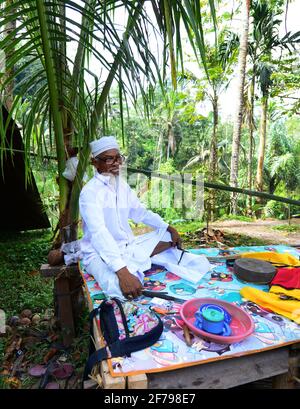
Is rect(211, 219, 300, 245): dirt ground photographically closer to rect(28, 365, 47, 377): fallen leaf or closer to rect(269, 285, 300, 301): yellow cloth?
rect(269, 285, 300, 301): yellow cloth

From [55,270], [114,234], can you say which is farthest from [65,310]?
[114,234]

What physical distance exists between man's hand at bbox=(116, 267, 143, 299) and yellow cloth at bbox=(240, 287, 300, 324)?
708 mm

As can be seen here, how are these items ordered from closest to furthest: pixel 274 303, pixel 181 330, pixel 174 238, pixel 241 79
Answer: pixel 181 330 < pixel 274 303 < pixel 174 238 < pixel 241 79

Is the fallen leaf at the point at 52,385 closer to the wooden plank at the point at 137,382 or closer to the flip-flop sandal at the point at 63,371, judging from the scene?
the flip-flop sandal at the point at 63,371

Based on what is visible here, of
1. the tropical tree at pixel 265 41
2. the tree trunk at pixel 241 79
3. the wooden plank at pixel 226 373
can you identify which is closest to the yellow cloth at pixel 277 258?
the wooden plank at pixel 226 373

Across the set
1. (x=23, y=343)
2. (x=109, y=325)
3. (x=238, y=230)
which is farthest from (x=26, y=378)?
(x=238, y=230)

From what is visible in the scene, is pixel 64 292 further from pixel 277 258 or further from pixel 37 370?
pixel 277 258

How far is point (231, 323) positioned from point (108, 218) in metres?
1.13

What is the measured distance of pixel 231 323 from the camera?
5.32 ft

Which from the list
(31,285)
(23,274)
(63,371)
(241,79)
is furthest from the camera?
(241,79)

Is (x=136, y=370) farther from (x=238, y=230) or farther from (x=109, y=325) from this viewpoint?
(x=238, y=230)

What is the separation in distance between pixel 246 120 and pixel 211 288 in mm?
8989

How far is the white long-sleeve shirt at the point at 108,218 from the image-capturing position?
6.23ft
